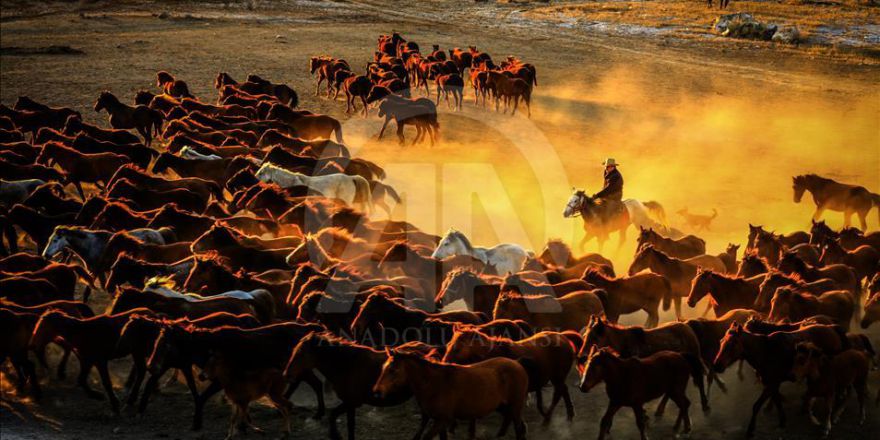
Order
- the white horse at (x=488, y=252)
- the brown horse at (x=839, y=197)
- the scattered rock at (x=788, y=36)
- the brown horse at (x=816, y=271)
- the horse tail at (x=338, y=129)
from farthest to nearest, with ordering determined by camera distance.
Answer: the scattered rock at (x=788, y=36) < the horse tail at (x=338, y=129) < the brown horse at (x=839, y=197) < the white horse at (x=488, y=252) < the brown horse at (x=816, y=271)

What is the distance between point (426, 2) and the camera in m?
44.6

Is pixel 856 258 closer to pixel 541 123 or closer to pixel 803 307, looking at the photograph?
pixel 803 307

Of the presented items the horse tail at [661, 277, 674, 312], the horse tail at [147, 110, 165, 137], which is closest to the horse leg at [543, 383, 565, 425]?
the horse tail at [661, 277, 674, 312]

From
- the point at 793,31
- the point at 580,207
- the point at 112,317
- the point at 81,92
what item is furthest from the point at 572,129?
the point at 793,31

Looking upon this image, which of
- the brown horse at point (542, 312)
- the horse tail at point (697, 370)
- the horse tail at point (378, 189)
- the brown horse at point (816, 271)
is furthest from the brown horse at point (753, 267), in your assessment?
the horse tail at point (378, 189)

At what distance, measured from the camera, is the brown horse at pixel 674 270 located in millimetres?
10211

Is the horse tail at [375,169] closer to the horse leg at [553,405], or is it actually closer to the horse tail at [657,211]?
the horse tail at [657,211]

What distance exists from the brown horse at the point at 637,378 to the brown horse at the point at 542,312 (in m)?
1.12

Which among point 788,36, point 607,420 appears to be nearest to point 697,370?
point 607,420

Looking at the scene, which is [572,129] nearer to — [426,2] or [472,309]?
[472,309]

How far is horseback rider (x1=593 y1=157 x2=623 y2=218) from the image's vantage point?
1287 cm

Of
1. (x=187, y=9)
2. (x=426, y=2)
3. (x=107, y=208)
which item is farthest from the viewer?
(x=426, y=2)

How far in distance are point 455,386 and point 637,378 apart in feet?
5.57

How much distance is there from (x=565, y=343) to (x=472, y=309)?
167 centimetres
